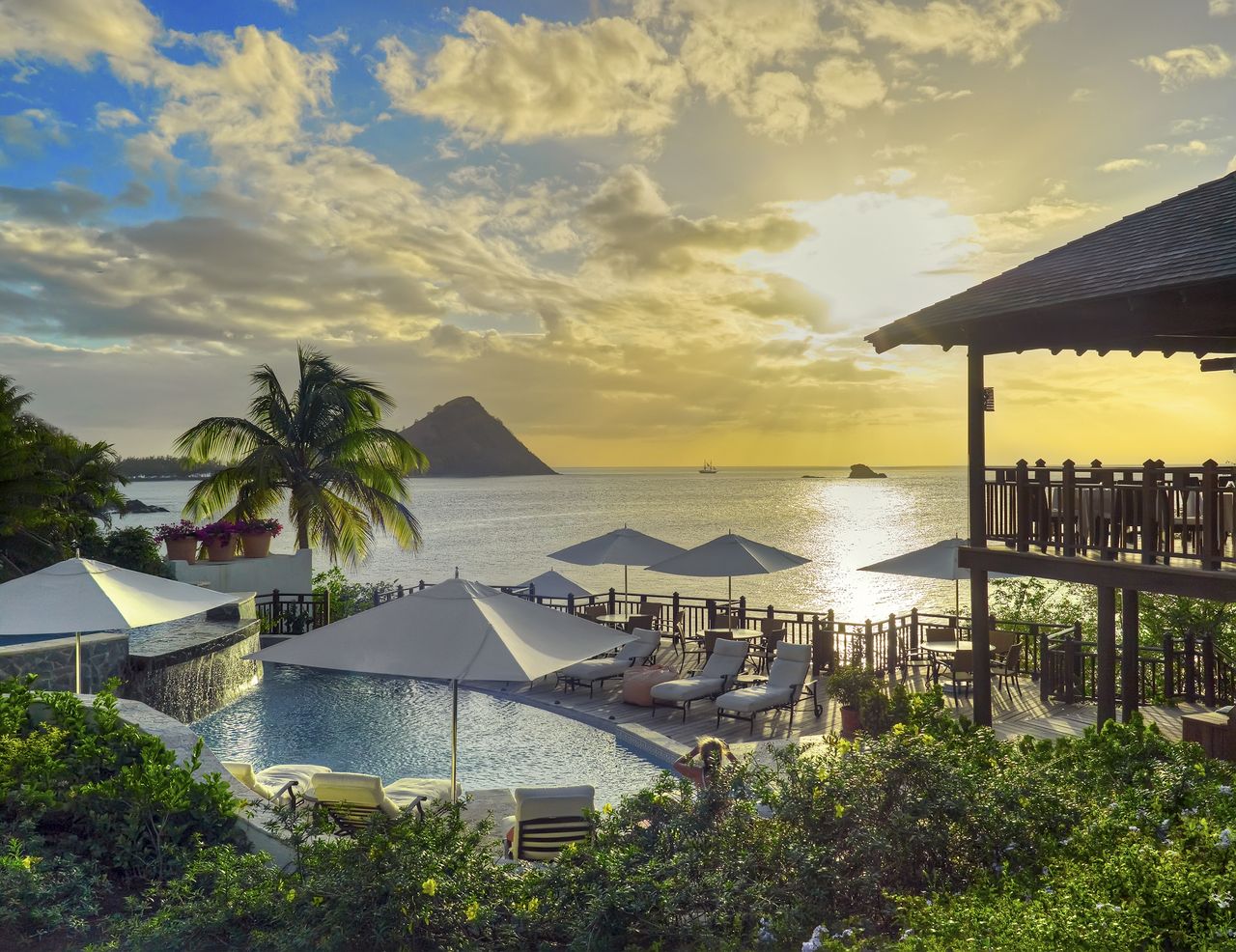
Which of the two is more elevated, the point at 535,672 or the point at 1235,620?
the point at 535,672

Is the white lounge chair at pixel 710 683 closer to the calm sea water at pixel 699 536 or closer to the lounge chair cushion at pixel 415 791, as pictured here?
the lounge chair cushion at pixel 415 791

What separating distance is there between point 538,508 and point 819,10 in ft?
396

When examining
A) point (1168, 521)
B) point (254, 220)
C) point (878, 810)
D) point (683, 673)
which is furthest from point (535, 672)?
point (254, 220)

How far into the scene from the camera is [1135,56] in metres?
14.2

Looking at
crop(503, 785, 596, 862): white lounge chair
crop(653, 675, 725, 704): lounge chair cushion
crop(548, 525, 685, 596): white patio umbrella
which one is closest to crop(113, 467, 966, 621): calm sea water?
crop(548, 525, 685, 596): white patio umbrella

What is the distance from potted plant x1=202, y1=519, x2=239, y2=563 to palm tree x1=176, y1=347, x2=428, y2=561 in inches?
70.7

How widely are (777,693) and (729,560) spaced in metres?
4.02

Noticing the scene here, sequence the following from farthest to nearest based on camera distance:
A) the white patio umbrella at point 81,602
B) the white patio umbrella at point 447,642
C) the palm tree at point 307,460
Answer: the palm tree at point 307,460, the white patio umbrella at point 81,602, the white patio umbrella at point 447,642

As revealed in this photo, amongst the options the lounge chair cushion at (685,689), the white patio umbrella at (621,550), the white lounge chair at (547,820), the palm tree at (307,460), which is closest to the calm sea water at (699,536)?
the palm tree at (307,460)

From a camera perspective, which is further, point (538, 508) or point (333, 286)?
point (538, 508)

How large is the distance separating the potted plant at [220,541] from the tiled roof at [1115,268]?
1434cm

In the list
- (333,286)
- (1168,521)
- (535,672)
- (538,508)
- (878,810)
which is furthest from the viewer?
(538,508)

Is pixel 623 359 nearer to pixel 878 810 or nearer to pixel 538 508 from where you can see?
pixel 878 810

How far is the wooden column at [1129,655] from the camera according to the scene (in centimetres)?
1017
